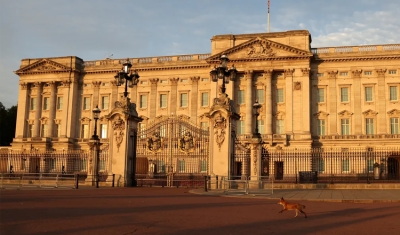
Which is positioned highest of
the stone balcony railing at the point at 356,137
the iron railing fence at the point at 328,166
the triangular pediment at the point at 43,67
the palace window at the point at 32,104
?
the triangular pediment at the point at 43,67

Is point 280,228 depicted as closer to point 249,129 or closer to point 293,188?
point 293,188

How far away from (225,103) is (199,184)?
21.0ft

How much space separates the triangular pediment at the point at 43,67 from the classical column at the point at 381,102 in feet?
140

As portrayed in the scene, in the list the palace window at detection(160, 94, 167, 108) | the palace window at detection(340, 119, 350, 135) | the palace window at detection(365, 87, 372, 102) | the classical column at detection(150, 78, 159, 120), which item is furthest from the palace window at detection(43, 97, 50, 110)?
the palace window at detection(365, 87, 372, 102)

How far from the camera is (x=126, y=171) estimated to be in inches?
960

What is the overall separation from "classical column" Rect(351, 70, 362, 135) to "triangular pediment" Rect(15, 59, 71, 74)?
39966 mm

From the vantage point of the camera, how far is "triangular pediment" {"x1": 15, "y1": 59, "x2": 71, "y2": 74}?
6238 centimetres

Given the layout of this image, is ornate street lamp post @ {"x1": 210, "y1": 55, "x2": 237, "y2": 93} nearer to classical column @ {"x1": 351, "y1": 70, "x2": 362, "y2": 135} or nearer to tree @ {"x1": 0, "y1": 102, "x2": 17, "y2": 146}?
classical column @ {"x1": 351, "y1": 70, "x2": 362, "y2": 135}

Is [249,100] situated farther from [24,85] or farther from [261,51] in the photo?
[24,85]

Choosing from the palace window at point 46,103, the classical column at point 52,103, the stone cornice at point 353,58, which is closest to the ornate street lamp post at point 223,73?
the stone cornice at point 353,58

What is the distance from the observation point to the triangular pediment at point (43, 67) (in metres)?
62.4

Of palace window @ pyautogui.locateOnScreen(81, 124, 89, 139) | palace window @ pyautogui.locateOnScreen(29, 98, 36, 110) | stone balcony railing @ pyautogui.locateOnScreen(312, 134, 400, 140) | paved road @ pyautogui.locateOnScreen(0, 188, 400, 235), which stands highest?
palace window @ pyautogui.locateOnScreen(29, 98, 36, 110)

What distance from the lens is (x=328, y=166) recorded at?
154ft

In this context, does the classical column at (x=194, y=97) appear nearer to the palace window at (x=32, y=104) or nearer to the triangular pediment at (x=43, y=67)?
the triangular pediment at (x=43, y=67)
